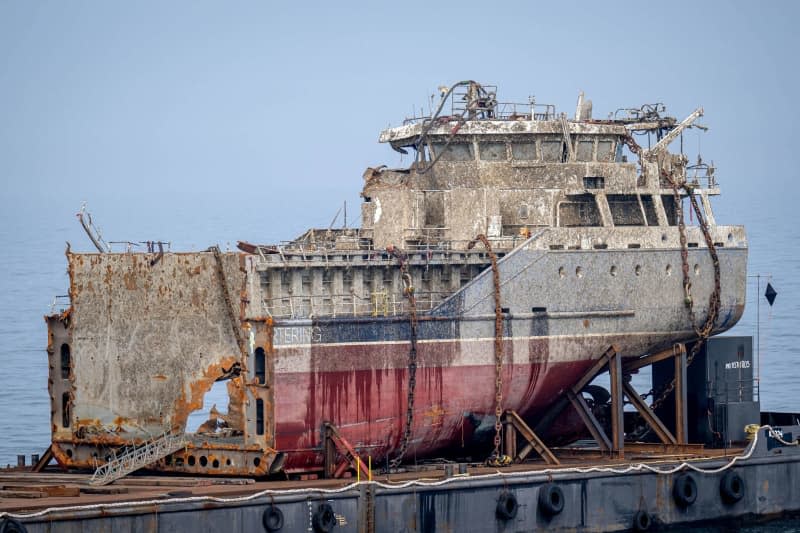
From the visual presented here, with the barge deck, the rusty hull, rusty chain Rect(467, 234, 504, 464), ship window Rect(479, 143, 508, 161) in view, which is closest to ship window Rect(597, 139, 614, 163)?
ship window Rect(479, 143, 508, 161)

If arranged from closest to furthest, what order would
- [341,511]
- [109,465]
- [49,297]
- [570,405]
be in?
[341,511], [109,465], [570,405], [49,297]

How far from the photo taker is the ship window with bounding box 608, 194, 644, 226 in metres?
38.6

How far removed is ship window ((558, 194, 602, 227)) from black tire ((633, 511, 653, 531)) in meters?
7.15

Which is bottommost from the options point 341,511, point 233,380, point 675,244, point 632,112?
point 341,511

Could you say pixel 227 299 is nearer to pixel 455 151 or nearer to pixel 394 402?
pixel 394 402

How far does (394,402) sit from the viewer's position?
3391cm

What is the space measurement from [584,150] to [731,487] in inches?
339

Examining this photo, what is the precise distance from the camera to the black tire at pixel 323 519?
30.0 meters

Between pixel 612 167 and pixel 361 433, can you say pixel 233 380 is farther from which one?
pixel 612 167

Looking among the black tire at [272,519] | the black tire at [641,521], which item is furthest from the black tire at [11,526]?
the black tire at [641,521]

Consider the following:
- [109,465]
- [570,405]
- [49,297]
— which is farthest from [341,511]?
[49,297]

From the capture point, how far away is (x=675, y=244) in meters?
38.1

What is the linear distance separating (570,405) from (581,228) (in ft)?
13.6

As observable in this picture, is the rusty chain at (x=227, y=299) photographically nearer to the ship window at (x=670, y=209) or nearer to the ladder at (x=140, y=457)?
the ladder at (x=140, y=457)
